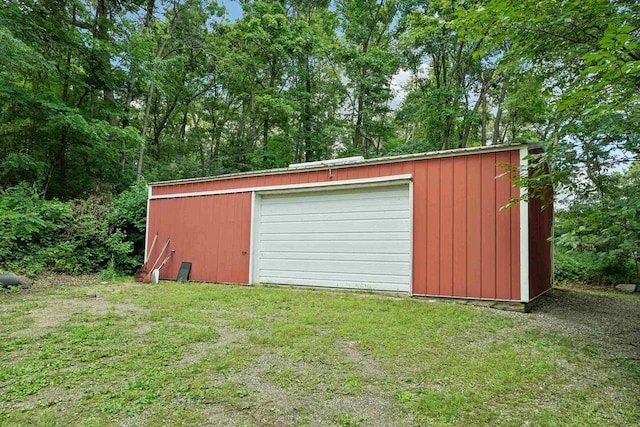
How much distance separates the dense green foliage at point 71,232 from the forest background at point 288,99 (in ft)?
0.12

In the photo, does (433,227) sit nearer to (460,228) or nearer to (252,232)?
(460,228)

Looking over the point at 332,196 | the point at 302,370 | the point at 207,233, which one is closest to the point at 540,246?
the point at 332,196

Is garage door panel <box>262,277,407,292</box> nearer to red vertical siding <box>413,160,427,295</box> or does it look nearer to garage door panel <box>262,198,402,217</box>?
red vertical siding <box>413,160,427,295</box>

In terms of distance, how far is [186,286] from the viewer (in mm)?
6711

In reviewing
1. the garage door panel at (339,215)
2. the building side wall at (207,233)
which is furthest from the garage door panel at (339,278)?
the garage door panel at (339,215)

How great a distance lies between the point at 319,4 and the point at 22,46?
43.7 feet

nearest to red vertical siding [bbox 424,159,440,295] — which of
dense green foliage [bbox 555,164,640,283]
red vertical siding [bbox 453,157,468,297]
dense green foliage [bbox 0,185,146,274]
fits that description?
red vertical siding [bbox 453,157,468,297]

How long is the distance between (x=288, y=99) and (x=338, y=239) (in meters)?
10.4

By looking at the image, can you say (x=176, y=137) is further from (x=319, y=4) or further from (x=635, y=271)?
(x=635, y=271)

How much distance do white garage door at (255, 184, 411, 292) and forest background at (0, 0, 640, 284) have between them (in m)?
2.18

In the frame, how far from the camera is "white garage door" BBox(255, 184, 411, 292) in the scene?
5.73 metres

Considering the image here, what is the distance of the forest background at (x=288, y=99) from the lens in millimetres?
3559

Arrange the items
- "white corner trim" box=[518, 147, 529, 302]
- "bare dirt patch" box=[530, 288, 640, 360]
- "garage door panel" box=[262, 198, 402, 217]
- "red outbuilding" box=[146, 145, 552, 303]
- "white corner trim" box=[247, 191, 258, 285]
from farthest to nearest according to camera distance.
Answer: "white corner trim" box=[247, 191, 258, 285]
"garage door panel" box=[262, 198, 402, 217]
"red outbuilding" box=[146, 145, 552, 303]
"white corner trim" box=[518, 147, 529, 302]
"bare dirt patch" box=[530, 288, 640, 360]

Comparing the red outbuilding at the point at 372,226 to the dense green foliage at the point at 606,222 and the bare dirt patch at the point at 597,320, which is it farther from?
the dense green foliage at the point at 606,222
